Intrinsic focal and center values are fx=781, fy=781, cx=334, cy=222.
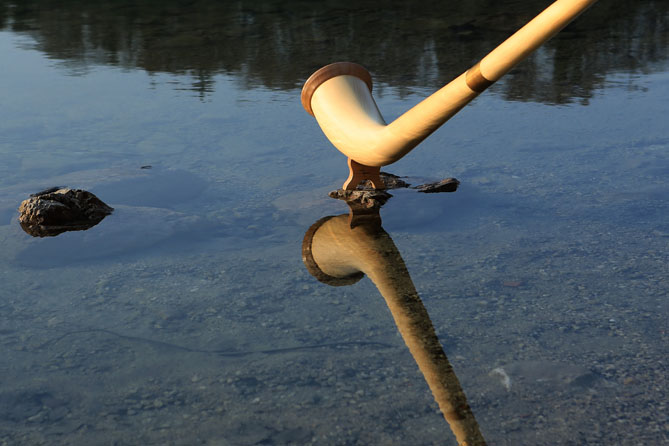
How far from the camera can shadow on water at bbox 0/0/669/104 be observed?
6211 millimetres

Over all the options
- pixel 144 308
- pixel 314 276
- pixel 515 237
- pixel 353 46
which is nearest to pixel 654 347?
pixel 515 237

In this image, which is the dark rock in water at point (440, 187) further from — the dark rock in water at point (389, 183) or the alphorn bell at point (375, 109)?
the alphorn bell at point (375, 109)

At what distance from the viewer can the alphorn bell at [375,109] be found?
2.57 m

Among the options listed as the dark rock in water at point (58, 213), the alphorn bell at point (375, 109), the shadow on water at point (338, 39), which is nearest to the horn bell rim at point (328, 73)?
the alphorn bell at point (375, 109)

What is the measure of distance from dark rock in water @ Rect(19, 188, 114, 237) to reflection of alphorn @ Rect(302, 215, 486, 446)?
1.03 metres

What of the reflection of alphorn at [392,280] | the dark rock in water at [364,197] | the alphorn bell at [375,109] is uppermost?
the alphorn bell at [375,109]

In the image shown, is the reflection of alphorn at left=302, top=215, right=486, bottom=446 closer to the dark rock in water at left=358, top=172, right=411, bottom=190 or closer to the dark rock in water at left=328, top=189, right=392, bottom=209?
the dark rock in water at left=328, top=189, right=392, bottom=209

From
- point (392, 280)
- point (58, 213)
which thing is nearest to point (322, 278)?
point (392, 280)

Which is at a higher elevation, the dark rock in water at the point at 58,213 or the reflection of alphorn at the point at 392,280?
the dark rock in water at the point at 58,213

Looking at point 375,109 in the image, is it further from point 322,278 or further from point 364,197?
point 322,278

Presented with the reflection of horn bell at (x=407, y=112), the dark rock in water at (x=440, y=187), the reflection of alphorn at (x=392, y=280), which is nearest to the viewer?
the reflection of alphorn at (x=392, y=280)

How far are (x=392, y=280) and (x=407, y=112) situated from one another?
0.68m

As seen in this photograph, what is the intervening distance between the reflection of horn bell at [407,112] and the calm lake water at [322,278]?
0.34 m

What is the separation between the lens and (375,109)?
385 centimetres
